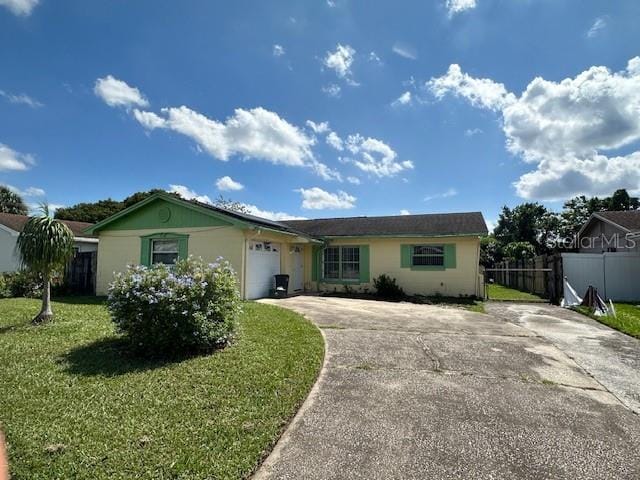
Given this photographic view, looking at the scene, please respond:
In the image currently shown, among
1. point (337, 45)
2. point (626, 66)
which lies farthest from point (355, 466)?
point (626, 66)

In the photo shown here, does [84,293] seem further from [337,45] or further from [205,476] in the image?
[205,476]

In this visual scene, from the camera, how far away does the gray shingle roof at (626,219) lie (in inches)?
649

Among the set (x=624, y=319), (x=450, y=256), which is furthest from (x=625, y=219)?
(x=624, y=319)

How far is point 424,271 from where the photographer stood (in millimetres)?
14703

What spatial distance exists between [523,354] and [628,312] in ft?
24.5

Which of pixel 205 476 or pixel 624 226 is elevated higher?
pixel 624 226

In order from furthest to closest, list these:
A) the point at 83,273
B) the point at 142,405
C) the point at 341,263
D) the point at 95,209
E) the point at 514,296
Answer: the point at 95,209
the point at 341,263
the point at 514,296
the point at 83,273
the point at 142,405

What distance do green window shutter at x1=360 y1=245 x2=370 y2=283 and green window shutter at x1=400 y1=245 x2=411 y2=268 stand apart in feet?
5.22

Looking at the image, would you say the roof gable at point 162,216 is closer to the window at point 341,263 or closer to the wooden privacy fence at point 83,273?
the wooden privacy fence at point 83,273

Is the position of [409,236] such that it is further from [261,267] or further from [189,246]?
[189,246]

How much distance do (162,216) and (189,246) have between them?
176 cm

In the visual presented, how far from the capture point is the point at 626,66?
10234mm

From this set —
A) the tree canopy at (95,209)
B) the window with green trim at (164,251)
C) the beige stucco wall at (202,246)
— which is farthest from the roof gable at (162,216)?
the tree canopy at (95,209)

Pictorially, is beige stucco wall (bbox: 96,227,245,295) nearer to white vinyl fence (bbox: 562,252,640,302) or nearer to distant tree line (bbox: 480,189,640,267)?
white vinyl fence (bbox: 562,252,640,302)
